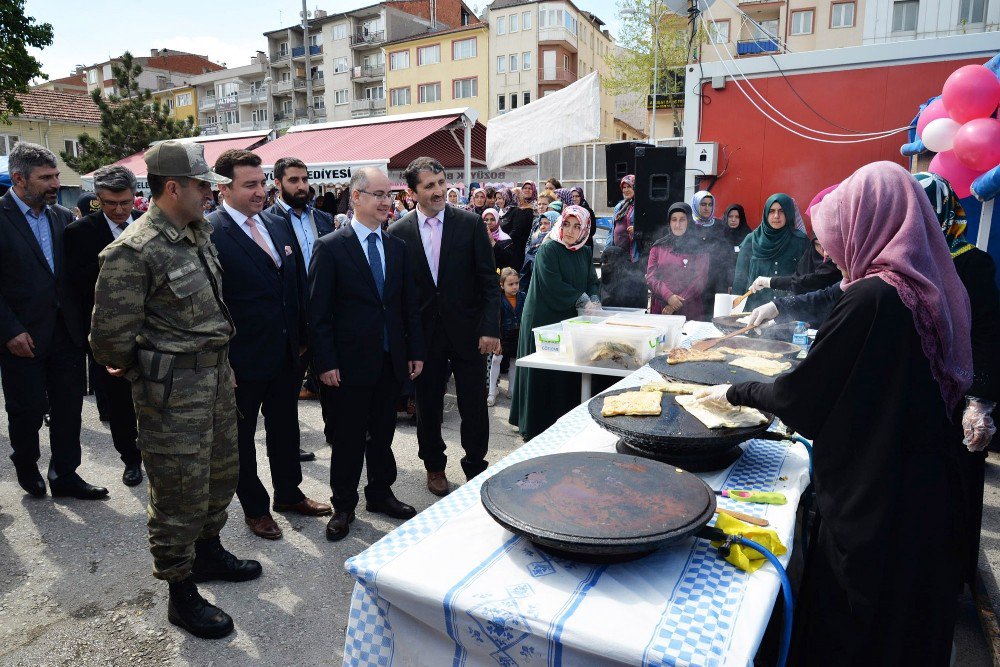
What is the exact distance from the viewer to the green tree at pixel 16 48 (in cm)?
1493

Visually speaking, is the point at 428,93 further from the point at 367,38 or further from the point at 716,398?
the point at 716,398

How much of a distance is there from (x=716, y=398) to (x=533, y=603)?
104 cm

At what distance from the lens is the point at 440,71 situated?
1567 inches

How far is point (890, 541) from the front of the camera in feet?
5.34

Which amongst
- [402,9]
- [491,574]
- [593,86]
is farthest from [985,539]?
[402,9]

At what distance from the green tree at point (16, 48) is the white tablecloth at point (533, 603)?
18259mm

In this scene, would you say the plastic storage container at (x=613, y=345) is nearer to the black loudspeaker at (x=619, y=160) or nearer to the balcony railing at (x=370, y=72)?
the black loudspeaker at (x=619, y=160)

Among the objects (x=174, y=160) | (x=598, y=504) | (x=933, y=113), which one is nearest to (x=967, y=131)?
(x=933, y=113)

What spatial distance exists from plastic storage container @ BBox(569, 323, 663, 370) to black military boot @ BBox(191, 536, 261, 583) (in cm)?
214

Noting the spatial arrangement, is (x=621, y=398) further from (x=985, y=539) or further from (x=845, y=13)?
(x=845, y=13)

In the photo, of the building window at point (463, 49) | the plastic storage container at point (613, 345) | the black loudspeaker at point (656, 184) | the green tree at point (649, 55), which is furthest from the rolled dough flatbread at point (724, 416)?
the building window at point (463, 49)

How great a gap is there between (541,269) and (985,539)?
3.19 m

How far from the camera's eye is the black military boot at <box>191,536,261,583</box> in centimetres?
295

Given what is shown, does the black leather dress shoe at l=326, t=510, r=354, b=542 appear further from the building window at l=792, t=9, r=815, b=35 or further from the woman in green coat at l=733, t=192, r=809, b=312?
the building window at l=792, t=9, r=815, b=35
